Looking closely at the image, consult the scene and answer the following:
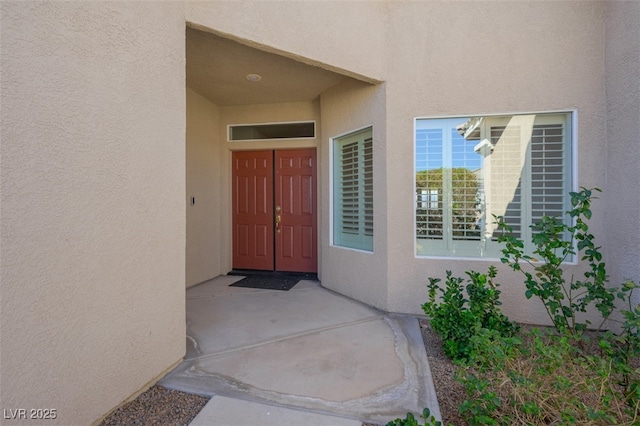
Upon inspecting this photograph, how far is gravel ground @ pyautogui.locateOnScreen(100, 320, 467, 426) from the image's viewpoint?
1.70m

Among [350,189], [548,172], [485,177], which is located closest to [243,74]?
[350,189]

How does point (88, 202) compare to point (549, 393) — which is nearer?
point (549, 393)

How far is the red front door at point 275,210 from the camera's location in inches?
199

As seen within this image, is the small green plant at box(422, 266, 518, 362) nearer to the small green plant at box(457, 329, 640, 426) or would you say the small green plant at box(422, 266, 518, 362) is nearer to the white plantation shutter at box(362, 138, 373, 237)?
the small green plant at box(457, 329, 640, 426)

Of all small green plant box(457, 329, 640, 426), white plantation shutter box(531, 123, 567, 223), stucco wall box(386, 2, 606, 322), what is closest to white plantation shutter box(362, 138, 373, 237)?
stucco wall box(386, 2, 606, 322)

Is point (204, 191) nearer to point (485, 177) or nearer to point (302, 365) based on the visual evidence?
point (302, 365)

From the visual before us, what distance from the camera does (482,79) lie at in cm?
313

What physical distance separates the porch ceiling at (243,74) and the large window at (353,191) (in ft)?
2.87

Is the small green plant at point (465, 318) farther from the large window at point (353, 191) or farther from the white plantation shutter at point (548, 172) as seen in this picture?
the large window at point (353, 191)

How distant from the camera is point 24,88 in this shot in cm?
136

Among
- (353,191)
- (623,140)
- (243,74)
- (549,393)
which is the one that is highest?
(243,74)

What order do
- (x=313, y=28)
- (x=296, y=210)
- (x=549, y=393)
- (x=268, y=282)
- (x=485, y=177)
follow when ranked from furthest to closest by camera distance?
(x=296, y=210) → (x=268, y=282) → (x=485, y=177) → (x=313, y=28) → (x=549, y=393)

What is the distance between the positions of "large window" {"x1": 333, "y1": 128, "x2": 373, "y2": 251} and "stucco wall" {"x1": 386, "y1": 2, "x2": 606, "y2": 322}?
0.47 metres

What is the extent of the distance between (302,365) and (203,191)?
334cm
